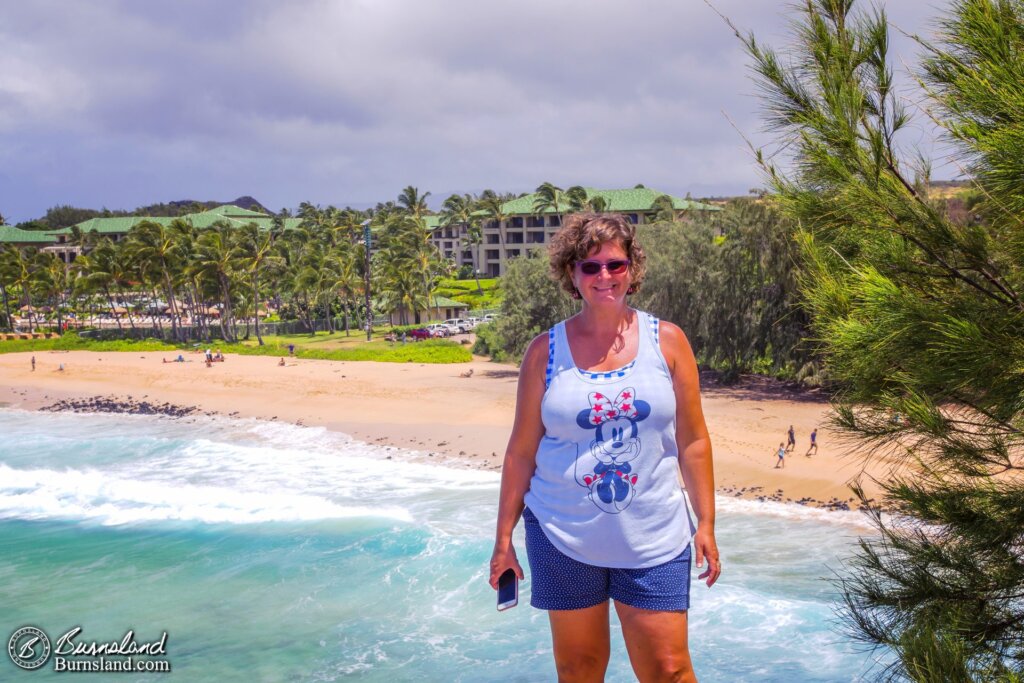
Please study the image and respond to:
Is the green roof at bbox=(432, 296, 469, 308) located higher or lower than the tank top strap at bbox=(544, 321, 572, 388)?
lower

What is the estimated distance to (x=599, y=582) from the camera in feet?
9.50

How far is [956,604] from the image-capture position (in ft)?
14.8

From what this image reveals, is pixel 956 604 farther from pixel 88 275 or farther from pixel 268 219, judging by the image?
pixel 268 219

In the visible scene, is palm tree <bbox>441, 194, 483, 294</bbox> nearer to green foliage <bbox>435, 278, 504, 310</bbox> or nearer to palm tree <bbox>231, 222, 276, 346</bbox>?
green foliage <bbox>435, 278, 504, 310</bbox>

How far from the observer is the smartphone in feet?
10.1

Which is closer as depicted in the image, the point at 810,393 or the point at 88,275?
the point at 810,393

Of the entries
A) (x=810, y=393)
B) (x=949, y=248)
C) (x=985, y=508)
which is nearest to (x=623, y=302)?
(x=949, y=248)

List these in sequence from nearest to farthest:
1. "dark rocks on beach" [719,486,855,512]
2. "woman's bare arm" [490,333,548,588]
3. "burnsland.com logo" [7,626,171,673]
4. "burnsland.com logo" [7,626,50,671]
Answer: "woman's bare arm" [490,333,548,588] < "burnsland.com logo" [7,626,171,673] < "burnsland.com logo" [7,626,50,671] < "dark rocks on beach" [719,486,855,512]

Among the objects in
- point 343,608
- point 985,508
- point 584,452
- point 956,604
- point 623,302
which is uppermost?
point 623,302

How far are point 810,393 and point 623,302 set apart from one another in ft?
84.0

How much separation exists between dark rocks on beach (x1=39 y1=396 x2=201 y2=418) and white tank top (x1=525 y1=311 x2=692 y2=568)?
2872cm

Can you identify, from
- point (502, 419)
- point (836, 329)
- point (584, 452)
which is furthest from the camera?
point (502, 419)

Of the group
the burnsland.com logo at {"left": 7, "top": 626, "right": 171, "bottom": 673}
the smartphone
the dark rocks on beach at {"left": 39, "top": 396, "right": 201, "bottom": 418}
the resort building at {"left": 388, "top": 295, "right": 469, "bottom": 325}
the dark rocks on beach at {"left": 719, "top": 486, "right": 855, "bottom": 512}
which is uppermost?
the smartphone

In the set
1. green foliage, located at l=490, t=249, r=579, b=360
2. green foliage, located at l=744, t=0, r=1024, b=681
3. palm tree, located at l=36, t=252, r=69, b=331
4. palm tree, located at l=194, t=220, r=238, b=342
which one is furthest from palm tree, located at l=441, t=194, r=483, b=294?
green foliage, located at l=744, t=0, r=1024, b=681
